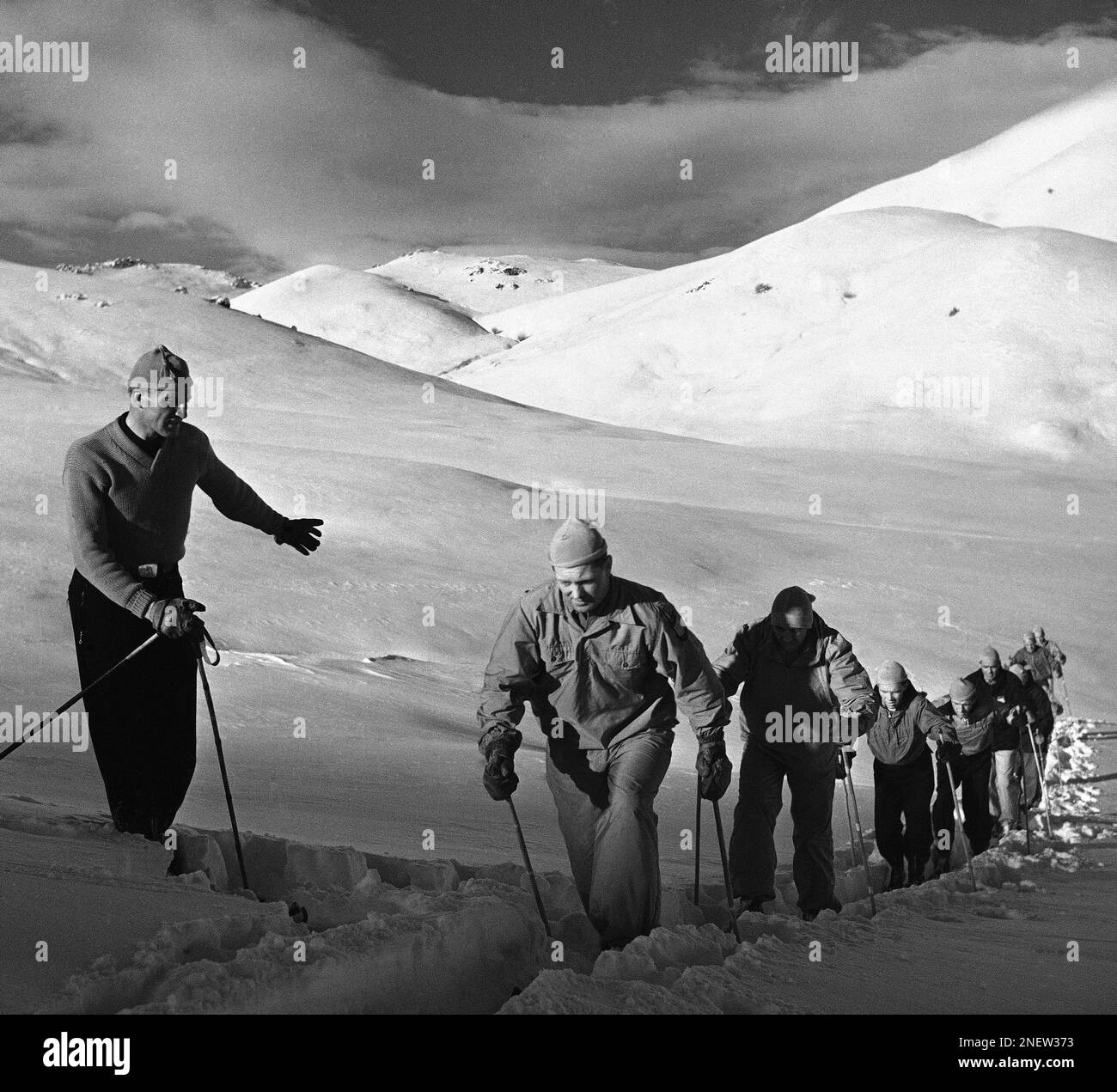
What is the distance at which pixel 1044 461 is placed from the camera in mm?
54125

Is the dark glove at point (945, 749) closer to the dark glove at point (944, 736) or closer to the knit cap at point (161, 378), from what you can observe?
the dark glove at point (944, 736)

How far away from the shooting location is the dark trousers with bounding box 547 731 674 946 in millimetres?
5312

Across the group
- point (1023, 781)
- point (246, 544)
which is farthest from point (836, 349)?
point (1023, 781)

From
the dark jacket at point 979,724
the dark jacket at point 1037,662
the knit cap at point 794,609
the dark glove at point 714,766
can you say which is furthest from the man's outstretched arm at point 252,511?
the dark jacket at point 1037,662

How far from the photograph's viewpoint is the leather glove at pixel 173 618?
Answer: 514 cm

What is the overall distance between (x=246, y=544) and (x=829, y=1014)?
18.7 m

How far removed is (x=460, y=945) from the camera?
4781 mm

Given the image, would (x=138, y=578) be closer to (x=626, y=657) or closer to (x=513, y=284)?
(x=626, y=657)

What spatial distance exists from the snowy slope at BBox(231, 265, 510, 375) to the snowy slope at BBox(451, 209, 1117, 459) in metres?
41.4

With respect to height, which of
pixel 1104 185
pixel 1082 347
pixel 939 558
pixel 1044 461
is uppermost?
pixel 1104 185

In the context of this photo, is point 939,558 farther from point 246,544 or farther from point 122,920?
point 122,920

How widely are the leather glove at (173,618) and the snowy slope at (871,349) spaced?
4800 cm

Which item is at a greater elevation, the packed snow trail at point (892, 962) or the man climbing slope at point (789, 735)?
the man climbing slope at point (789, 735)
